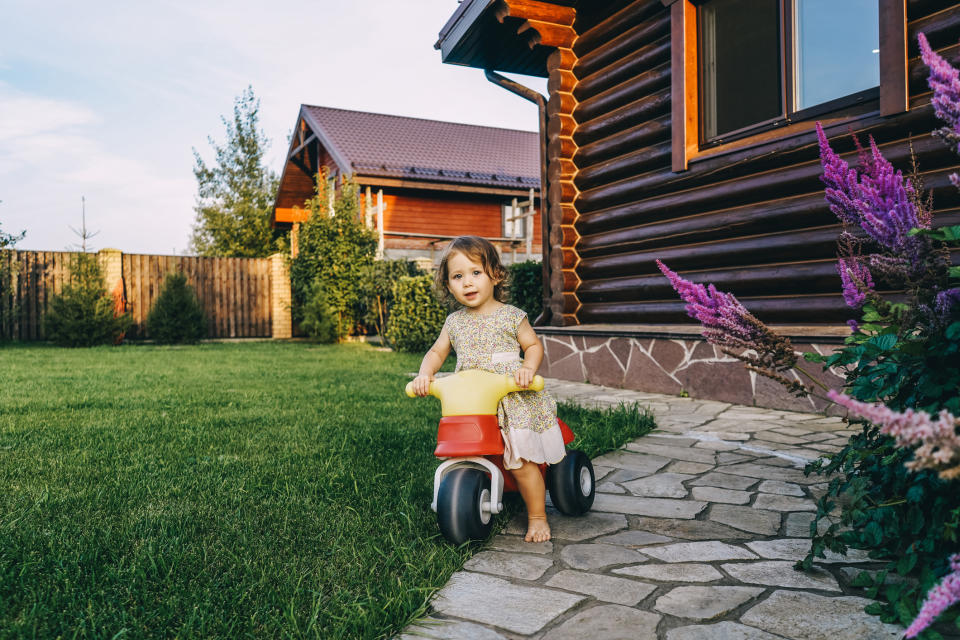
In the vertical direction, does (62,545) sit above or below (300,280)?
below

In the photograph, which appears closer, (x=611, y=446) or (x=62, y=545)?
(x=62, y=545)

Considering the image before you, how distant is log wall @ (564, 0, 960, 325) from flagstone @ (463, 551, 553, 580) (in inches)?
128

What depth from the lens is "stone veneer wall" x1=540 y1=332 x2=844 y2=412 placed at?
481 centimetres

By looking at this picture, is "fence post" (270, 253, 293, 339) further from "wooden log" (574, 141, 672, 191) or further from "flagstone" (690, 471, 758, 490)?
"flagstone" (690, 471, 758, 490)

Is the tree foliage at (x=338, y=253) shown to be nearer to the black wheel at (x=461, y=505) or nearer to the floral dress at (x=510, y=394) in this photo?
the floral dress at (x=510, y=394)

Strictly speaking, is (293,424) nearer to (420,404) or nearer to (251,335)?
(420,404)

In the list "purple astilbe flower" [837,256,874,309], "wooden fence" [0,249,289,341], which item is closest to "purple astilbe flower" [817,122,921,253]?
"purple astilbe flower" [837,256,874,309]

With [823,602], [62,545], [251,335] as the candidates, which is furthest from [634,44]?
[251,335]

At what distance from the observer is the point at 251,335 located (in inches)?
650

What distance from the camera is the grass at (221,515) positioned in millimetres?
1824

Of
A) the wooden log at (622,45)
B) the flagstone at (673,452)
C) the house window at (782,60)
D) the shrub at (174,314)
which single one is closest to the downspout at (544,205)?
the wooden log at (622,45)

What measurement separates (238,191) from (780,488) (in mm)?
30105

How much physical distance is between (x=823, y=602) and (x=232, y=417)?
4.05 m

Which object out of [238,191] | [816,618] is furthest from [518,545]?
[238,191]
